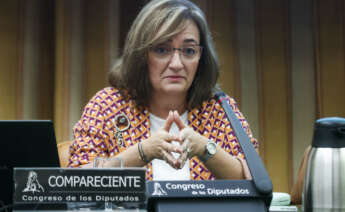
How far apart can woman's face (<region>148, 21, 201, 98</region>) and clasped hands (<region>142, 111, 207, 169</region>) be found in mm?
297

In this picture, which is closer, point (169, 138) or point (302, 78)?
point (169, 138)

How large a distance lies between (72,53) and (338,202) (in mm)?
1828

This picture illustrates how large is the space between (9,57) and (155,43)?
47.2 inches

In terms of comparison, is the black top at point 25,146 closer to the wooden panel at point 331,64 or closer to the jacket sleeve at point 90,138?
the jacket sleeve at point 90,138

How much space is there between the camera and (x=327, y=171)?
93 centimetres

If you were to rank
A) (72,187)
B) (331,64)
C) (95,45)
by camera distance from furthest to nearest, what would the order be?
(331,64) → (95,45) → (72,187)

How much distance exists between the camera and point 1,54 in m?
2.37

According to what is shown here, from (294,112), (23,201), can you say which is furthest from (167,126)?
(294,112)

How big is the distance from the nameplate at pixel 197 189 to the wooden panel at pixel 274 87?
1.84 metres

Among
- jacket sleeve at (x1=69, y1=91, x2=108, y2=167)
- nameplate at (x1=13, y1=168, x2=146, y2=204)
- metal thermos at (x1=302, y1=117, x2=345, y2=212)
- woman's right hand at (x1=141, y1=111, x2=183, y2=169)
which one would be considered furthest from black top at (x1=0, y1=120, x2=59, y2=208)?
metal thermos at (x1=302, y1=117, x2=345, y2=212)

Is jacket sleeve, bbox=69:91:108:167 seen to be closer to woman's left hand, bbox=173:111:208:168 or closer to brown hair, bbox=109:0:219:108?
brown hair, bbox=109:0:219:108

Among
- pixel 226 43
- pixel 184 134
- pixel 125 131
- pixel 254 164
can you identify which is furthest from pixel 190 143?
pixel 226 43

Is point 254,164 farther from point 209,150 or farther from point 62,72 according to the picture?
point 62,72

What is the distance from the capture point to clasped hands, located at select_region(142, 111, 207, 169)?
121cm
